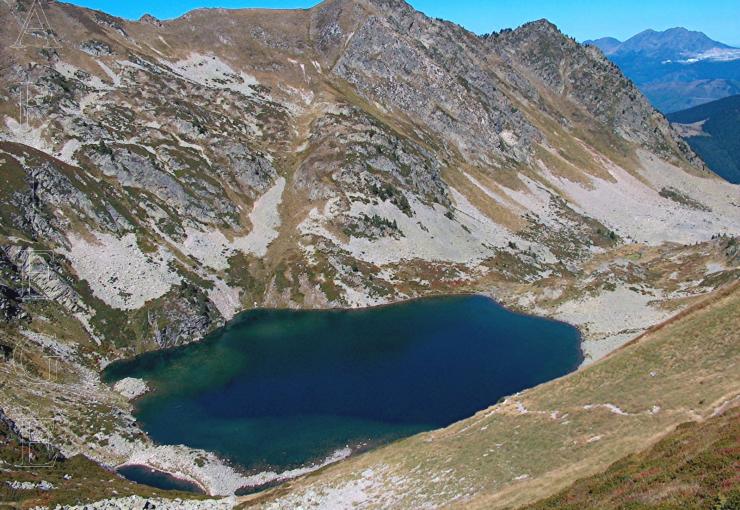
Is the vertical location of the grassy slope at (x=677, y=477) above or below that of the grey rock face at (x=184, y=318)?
below

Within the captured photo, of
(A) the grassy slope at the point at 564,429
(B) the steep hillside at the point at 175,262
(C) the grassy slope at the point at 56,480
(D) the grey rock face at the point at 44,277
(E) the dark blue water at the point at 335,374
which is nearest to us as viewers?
(A) the grassy slope at the point at 564,429

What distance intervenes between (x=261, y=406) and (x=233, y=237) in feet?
273

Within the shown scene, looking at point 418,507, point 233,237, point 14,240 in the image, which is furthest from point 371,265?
point 418,507

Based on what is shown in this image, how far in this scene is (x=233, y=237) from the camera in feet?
582

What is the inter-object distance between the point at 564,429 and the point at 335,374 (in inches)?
2543

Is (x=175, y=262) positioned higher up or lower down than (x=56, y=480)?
higher up

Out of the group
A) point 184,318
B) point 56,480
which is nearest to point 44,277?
point 184,318

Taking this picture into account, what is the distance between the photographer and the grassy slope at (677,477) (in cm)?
2669

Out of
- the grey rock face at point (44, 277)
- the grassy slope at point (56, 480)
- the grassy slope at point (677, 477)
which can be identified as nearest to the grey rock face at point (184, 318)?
the grey rock face at point (44, 277)

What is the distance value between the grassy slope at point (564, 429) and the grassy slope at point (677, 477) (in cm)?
631

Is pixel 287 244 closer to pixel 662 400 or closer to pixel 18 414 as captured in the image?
pixel 18 414

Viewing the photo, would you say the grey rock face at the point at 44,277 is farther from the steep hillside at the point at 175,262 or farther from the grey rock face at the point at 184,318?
the grey rock face at the point at 184,318

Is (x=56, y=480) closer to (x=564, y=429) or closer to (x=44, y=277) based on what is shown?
(x=564, y=429)

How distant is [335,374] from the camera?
11481 centimetres
